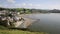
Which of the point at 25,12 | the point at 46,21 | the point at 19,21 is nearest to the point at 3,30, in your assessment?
the point at 19,21

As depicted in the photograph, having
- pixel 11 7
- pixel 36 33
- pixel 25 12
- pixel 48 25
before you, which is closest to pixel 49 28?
pixel 48 25

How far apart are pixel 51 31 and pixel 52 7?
700 millimetres

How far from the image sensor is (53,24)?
374 cm

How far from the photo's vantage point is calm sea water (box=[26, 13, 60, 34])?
3.72 metres

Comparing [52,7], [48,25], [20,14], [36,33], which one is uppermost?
[52,7]

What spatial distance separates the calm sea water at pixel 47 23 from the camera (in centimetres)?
372

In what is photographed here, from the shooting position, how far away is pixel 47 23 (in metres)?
3.77

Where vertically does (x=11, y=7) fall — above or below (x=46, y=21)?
above

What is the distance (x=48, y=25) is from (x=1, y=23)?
1.43 meters

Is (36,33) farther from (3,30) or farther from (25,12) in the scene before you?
(3,30)

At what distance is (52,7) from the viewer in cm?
382

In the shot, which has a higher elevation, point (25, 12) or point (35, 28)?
point (25, 12)

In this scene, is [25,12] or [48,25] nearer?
[48,25]

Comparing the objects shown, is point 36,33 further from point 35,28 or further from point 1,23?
point 1,23
